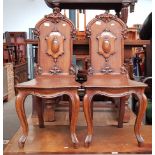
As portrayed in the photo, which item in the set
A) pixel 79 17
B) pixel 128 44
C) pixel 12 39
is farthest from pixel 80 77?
pixel 12 39

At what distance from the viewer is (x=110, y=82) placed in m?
2.32

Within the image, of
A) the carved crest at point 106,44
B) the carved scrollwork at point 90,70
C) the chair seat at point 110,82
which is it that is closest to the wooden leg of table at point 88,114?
the chair seat at point 110,82

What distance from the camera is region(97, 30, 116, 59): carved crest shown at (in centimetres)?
263

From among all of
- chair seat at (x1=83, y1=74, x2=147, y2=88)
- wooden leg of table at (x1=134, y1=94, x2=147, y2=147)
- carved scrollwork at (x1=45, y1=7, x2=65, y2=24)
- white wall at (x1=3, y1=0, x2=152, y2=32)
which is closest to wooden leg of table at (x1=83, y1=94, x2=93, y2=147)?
chair seat at (x1=83, y1=74, x2=147, y2=88)

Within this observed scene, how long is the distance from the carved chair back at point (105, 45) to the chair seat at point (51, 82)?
0.30 m

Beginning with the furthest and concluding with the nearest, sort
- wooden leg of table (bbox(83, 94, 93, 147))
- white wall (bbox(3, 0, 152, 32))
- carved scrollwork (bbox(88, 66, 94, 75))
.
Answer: white wall (bbox(3, 0, 152, 32)), carved scrollwork (bbox(88, 66, 94, 75)), wooden leg of table (bbox(83, 94, 93, 147))

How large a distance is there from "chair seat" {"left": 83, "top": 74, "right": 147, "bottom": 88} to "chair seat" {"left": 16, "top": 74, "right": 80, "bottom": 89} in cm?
14

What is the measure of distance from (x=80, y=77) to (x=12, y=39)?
506 centimetres

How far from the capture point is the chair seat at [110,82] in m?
2.18

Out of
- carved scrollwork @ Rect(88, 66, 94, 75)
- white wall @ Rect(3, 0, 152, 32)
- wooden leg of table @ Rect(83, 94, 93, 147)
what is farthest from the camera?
white wall @ Rect(3, 0, 152, 32)

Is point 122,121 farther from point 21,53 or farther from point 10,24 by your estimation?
point 10,24

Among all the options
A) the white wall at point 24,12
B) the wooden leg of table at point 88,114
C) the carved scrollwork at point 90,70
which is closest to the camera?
the wooden leg of table at point 88,114

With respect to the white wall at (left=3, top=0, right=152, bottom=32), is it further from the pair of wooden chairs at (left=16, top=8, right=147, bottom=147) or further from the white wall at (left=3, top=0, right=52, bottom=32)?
the pair of wooden chairs at (left=16, top=8, right=147, bottom=147)

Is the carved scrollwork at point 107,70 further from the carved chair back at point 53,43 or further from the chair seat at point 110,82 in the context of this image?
the carved chair back at point 53,43
